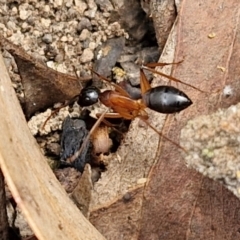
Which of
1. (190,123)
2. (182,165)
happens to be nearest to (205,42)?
(190,123)

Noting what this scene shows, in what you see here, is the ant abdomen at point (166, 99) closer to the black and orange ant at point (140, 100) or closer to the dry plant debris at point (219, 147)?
the black and orange ant at point (140, 100)

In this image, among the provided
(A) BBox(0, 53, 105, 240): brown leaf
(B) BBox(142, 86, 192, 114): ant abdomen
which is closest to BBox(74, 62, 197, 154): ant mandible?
(B) BBox(142, 86, 192, 114): ant abdomen

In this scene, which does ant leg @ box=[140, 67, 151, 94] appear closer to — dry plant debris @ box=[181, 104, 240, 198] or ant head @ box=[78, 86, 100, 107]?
ant head @ box=[78, 86, 100, 107]

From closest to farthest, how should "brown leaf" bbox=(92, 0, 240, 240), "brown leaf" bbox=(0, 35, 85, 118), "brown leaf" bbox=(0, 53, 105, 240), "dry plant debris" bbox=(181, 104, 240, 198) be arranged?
Answer: "brown leaf" bbox=(0, 53, 105, 240) → "dry plant debris" bbox=(181, 104, 240, 198) → "brown leaf" bbox=(92, 0, 240, 240) → "brown leaf" bbox=(0, 35, 85, 118)

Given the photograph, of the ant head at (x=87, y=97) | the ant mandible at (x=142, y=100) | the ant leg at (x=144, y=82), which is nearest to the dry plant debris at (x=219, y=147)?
the ant mandible at (x=142, y=100)

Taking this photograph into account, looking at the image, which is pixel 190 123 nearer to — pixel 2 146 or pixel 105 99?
pixel 105 99

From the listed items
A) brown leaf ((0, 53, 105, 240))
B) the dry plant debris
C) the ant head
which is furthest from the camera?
the ant head

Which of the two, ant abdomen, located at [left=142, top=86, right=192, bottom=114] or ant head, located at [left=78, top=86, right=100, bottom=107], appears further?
ant head, located at [left=78, top=86, right=100, bottom=107]
